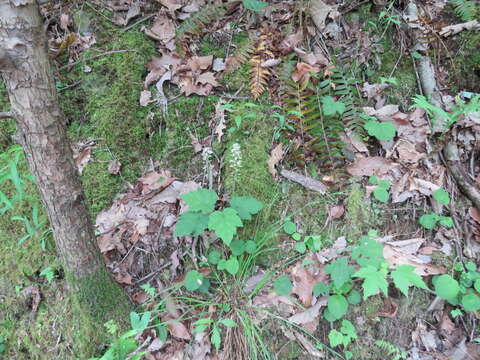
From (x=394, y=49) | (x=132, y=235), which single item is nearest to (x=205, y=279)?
(x=132, y=235)

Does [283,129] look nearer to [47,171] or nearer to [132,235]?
[132,235]

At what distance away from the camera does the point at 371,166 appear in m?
2.76

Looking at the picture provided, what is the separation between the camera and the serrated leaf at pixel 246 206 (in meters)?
2.44

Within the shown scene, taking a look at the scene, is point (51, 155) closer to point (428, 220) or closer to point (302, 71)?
point (302, 71)

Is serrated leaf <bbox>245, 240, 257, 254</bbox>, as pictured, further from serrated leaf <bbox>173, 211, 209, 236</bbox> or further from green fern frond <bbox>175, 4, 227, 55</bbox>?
green fern frond <bbox>175, 4, 227, 55</bbox>

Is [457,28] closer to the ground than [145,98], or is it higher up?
higher up

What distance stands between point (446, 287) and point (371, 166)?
1.03 m

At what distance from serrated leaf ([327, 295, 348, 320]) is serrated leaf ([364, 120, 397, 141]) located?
1292 millimetres

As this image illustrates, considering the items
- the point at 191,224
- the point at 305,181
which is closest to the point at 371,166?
the point at 305,181

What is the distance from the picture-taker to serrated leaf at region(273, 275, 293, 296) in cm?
236

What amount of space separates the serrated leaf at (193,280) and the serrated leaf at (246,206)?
1.73 feet

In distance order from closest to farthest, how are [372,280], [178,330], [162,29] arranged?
[372,280] < [178,330] < [162,29]

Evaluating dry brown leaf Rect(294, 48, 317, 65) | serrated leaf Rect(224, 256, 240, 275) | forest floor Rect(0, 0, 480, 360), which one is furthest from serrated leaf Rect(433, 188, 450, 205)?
serrated leaf Rect(224, 256, 240, 275)

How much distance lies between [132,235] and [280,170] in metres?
1.34
